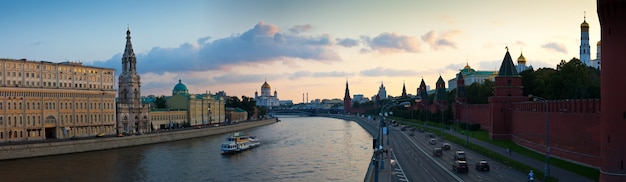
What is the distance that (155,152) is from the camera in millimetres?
71000

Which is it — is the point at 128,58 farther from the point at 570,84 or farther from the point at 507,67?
the point at 570,84

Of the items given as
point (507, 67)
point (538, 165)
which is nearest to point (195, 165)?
point (538, 165)

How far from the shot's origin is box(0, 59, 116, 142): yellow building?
68.6 meters

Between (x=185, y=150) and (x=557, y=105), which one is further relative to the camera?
(x=185, y=150)

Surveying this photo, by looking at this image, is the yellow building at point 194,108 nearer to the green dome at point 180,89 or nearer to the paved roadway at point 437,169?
the green dome at point 180,89

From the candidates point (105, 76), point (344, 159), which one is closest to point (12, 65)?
point (105, 76)

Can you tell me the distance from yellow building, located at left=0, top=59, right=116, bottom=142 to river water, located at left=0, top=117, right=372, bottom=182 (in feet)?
29.9

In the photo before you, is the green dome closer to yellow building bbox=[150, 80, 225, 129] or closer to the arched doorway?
yellow building bbox=[150, 80, 225, 129]

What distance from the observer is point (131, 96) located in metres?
94.0

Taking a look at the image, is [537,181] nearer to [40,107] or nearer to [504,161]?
[504,161]

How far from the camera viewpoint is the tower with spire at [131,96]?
303ft

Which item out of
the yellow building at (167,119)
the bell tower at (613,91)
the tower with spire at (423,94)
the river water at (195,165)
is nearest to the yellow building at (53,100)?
the river water at (195,165)

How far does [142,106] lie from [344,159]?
1849 inches

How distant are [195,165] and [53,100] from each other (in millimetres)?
28418
